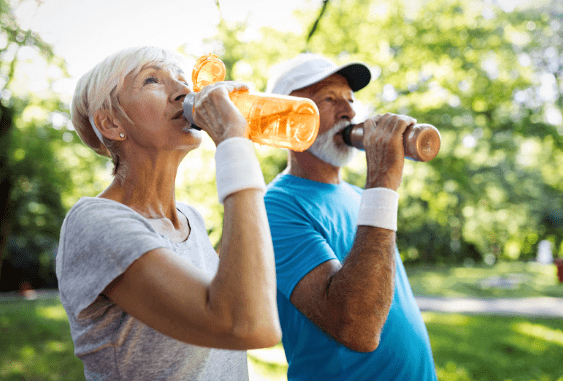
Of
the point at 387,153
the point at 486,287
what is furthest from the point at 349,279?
the point at 486,287

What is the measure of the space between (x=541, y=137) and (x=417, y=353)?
778 cm

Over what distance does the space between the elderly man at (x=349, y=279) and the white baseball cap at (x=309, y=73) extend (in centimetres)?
33

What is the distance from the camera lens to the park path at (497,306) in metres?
9.65

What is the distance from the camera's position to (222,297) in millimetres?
899

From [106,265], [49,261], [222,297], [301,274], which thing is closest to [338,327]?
[301,274]

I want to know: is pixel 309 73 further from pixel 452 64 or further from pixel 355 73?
pixel 452 64

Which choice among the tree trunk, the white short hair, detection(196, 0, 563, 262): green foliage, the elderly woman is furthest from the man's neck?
the tree trunk

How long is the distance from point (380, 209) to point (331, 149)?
605 millimetres

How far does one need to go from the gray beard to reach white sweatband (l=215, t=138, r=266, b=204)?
1058 millimetres

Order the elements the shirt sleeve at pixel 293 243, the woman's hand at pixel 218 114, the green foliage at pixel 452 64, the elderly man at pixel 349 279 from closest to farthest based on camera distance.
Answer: the woman's hand at pixel 218 114, the elderly man at pixel 349 279, the shirt sleeve at pixel 293 243, the green foliage at pixel 452 64

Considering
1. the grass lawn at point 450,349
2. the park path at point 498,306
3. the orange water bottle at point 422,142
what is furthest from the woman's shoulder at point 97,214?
the park path at point 498,306

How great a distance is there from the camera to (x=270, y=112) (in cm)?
141

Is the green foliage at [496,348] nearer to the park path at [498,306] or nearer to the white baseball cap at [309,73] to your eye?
the park path at [498,306]

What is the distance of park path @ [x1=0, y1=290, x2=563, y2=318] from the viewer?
9.65 m
